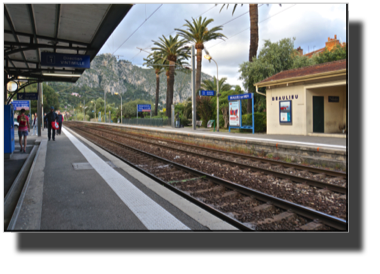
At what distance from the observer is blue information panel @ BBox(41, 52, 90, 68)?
11.8 meters

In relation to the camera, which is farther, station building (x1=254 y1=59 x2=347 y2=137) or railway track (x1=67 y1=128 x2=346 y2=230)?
station building (x1=254 y1=59 x2=347 y2=137)

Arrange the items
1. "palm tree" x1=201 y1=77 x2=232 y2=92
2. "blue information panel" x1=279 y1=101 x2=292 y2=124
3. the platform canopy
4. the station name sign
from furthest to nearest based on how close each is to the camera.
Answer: "palm tree" x1=201 y1=77 x2=232 y2=92 → "blue information panel" x1=279 y1=101 x2=292 y2=124 → the station name sign → the platform canopy

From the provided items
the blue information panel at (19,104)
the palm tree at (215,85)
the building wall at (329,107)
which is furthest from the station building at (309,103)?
the palm tree at (215,85)

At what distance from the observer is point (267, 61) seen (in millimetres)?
25797

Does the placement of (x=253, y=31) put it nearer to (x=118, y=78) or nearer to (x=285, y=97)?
(x=285, y=97)

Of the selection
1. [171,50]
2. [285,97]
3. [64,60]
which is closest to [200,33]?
[171,50]

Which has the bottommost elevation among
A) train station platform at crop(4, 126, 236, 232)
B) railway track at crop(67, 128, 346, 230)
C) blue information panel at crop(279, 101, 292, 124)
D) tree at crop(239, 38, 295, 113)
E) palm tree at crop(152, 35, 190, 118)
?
railway track at crop(67, 128, 346, 230)

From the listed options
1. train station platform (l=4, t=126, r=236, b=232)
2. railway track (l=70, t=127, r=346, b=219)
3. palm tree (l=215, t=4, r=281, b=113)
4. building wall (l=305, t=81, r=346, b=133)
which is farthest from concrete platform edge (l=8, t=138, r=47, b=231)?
palm tree (l=215, t=4, r=281, b=113)

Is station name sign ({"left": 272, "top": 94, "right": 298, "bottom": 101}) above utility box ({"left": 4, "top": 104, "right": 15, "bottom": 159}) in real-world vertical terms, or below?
above

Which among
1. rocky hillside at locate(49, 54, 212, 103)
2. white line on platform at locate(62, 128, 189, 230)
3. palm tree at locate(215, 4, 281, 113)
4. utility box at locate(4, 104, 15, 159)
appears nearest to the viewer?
white line on platform at locate(62, 128, 189, 230)

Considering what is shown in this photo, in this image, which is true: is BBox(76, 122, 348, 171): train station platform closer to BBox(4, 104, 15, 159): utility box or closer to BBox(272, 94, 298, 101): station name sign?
BBox(272, 94, 298, 101): station name sign
